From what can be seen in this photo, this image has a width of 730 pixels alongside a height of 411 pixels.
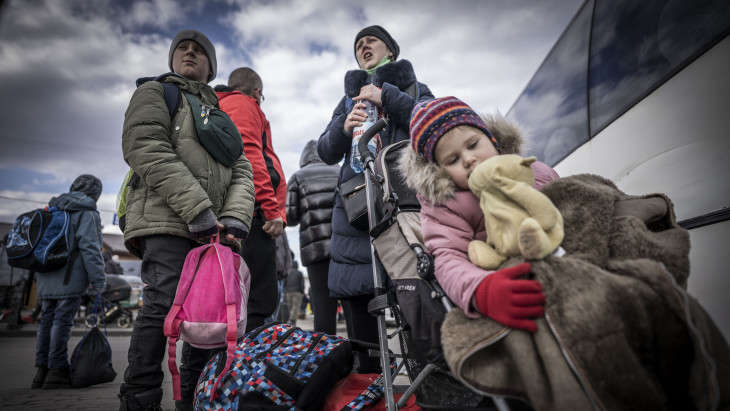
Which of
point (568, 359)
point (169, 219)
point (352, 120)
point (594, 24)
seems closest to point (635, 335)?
point (568, 359)

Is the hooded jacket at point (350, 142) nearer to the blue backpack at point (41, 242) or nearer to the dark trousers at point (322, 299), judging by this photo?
the dark trousers at point (322, 299)

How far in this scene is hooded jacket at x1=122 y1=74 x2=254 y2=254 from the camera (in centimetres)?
192

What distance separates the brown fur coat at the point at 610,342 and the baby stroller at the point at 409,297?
0.14 metres

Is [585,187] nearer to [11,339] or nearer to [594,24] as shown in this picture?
[594,24]

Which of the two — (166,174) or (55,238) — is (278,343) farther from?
(55,238)

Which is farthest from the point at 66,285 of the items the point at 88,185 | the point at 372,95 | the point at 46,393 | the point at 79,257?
the point at 372,95

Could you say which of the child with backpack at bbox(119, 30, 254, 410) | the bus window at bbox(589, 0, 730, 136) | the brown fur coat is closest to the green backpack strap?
the child with backpack at bbox(119, 30, 254, 410)

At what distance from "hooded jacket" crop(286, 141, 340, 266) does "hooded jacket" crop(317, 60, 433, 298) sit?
0.48 meters

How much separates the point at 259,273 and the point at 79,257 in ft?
7.81

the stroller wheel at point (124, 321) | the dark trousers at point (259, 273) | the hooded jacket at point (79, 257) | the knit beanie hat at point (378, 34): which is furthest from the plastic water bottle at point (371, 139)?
the stroller wheel at point (124, 321)

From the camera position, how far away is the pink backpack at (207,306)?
175 cm

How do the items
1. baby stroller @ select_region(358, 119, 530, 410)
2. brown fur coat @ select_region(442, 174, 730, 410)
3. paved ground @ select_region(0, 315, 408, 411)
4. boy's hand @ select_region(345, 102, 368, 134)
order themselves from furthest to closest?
paved ground @ select_region(0, 315, 408, 411) < boy's hand @ select_region(345, 102, 368, 134) < baby stroller @ select_region(358, 119, 530, 410) < brown fur coat @ select_region(442, 174, 730, 410)

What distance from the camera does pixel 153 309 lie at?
6.27 ft

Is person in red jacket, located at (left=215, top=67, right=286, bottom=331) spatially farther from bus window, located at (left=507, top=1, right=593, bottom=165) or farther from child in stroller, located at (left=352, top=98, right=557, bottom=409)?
bus window, located at (left=507, top=1, right=593, bottom=165)
